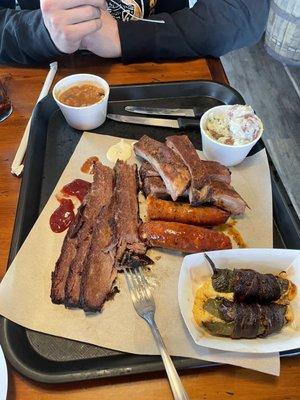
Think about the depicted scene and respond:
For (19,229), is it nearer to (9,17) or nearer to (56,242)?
(56,242)

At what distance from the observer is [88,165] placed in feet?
5.41

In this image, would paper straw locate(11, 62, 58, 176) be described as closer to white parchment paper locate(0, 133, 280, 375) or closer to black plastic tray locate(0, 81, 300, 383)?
black plastic tray locate(0, 81, 300, 383)

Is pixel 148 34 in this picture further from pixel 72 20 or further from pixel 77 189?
pixel 77 189

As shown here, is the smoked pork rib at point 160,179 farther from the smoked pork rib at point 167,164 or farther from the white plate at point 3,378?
the white plate at point 3,378

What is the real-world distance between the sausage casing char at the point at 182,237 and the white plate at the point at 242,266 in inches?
4.1

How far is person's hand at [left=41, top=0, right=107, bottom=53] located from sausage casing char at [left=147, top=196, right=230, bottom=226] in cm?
85

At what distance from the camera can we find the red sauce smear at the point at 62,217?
1.46m

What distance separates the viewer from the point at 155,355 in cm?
118

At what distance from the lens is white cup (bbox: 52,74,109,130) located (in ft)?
5.38

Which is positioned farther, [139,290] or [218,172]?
[218,172]

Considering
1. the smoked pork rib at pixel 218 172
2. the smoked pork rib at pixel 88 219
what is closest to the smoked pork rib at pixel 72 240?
the smoked pork rib at pixel 88 219

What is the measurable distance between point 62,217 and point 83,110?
494mm

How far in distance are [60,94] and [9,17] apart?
2.01ft

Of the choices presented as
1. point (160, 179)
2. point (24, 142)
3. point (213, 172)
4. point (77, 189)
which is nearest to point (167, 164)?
point (160, 179)
